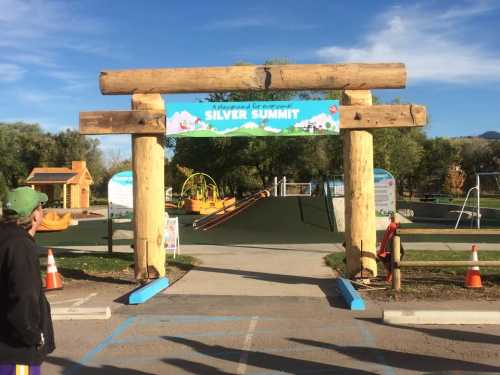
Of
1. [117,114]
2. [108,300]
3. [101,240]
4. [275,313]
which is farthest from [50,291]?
[101,240]

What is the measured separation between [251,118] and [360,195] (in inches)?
92.2

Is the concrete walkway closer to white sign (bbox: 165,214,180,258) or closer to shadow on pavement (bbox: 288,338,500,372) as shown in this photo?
white sign (bbox: 165,214,180,258)

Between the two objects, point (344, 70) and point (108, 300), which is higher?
point (344, 70)

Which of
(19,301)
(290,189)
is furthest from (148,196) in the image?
(290,189)

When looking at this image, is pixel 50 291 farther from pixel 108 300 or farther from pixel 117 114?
pixel 117 114

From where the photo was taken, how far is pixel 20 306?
280 cm

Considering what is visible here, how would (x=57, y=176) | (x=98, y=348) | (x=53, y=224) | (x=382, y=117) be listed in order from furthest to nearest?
(x=57, y=176) → (x=53, y=224) → (x=382, y=117) → (x=98, y=348)

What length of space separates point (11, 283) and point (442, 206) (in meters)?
33.1

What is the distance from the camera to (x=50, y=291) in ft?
31.4

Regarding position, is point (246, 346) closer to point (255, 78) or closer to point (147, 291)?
point (147, 291)

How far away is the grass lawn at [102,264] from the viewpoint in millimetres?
11367

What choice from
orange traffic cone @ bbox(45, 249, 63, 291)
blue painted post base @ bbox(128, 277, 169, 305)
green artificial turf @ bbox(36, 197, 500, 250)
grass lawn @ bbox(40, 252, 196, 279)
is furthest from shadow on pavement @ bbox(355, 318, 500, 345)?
green artificial turf @ bbox(36, 197, 500, 250)

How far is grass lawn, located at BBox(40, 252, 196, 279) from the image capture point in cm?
1137

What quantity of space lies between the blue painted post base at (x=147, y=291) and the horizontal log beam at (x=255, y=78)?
3352 millimetres
